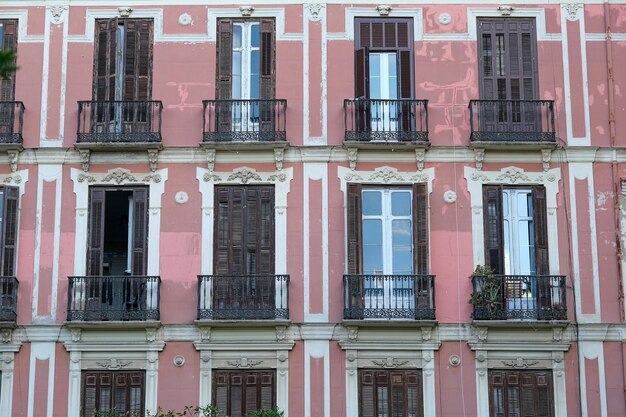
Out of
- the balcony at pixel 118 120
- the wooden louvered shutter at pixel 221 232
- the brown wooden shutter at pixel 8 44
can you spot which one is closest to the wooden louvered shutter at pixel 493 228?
the wooden louvered shutter at pixel 221 232

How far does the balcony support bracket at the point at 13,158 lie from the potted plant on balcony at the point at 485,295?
404 inches

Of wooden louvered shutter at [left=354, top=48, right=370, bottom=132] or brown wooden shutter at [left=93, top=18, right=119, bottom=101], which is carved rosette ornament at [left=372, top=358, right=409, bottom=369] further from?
brown wooden shutter at [left=93, top=18, right=119, bottom=101]

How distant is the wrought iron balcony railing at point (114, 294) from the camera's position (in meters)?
25.4

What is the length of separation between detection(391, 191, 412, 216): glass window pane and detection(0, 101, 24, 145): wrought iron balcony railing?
27.2 feet

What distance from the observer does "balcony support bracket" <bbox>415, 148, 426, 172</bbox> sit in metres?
26.1

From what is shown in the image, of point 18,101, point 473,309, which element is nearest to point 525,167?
point 473,309

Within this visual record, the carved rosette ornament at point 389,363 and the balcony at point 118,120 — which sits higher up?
the balcony at point 118,120

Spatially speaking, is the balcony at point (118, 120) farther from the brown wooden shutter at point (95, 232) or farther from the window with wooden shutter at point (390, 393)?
the window with wooden shutter at point (390, 393)

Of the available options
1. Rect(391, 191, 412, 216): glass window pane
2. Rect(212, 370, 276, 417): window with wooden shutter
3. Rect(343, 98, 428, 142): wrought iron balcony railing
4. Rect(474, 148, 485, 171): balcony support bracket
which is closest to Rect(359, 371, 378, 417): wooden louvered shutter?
Rect(212, 370, 276, 417): window with wooden shutter

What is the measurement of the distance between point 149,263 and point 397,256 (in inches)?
211

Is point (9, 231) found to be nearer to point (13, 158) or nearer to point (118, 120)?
point (13, 158)

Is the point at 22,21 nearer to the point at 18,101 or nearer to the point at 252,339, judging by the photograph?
the point at 18,101

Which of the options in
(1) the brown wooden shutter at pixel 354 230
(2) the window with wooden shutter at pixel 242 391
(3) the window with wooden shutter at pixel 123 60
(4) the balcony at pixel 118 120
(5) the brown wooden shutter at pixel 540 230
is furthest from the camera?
(3) the window with wooden shutter at pixel 123 60

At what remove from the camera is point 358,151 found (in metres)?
26.2
